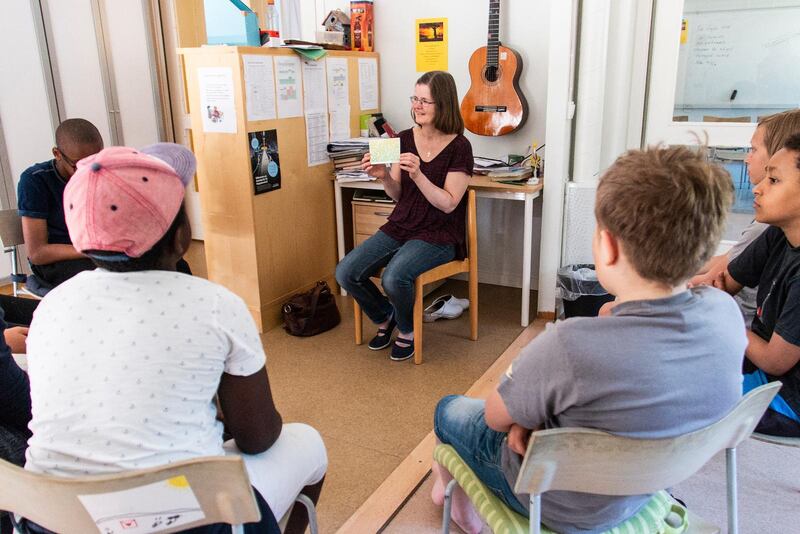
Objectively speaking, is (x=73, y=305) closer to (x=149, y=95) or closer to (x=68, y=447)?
(x=68, y=447)

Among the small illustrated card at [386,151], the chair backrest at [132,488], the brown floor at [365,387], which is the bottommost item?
the brown floor at [365,387]

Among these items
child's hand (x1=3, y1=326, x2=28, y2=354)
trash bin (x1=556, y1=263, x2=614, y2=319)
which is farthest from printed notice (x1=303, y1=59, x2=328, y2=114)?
child's hand (x1=3, y1=326, x2=28, y2=354)

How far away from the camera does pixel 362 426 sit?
235 cm

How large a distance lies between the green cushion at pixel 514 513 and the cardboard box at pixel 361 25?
117 inches

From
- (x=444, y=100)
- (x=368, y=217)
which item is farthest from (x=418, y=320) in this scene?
(x=444, y=100)

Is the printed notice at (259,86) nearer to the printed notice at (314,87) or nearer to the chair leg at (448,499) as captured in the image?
the printed notice at (314,87)

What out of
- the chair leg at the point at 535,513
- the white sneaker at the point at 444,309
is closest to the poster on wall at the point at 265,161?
the white sneaker at the point at 444,309

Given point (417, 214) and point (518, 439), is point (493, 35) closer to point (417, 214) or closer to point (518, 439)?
point (417, 214)

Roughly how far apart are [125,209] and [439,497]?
1.25m

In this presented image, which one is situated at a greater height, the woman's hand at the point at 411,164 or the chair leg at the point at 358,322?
the woman's hand at the point at 411,164

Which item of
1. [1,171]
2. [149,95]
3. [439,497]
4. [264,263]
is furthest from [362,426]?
[149,95]

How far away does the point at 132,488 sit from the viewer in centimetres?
88

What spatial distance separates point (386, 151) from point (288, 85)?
750mm

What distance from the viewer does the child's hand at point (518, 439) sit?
44.4 inches
